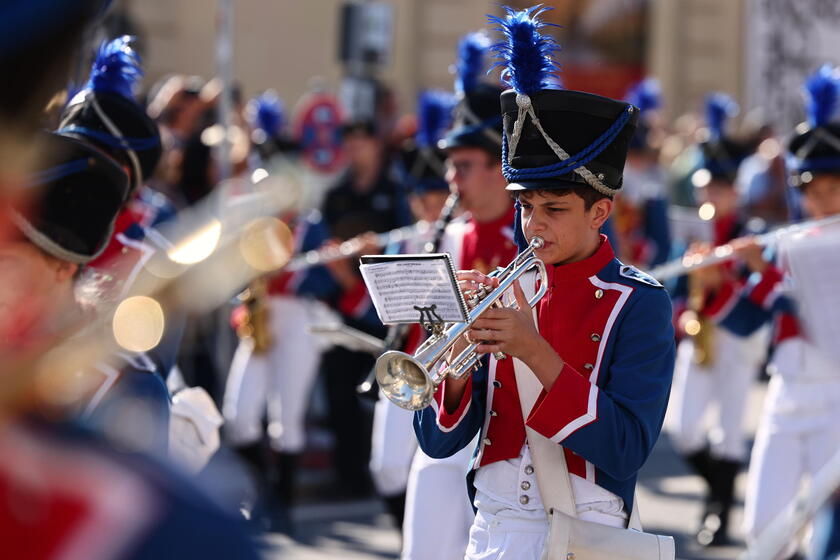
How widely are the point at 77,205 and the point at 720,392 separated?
524 centimetres

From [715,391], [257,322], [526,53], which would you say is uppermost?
[526,53]

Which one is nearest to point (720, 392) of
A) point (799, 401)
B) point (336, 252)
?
point (799, 401)

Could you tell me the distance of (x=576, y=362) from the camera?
300 centimetres

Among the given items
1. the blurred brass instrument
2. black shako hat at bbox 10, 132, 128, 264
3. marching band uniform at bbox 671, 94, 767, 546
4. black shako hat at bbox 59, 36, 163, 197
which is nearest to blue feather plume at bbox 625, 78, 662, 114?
marching band uniform at bbox 671, 94, 767, 546

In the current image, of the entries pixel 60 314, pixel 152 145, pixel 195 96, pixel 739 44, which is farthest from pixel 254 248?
pixel 739 44

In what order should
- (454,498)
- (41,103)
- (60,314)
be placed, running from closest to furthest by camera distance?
(41,103)
(60,314)
(454,498)

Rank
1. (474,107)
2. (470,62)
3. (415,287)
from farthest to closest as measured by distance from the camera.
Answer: (470,62) < (474,107) < (415,287)

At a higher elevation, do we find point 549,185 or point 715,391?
point 549,185

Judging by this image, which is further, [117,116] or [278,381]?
[278,381]

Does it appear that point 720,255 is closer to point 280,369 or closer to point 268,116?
point 280,369

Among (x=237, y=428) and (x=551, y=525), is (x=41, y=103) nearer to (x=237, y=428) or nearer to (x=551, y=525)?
(x=551, y=525)

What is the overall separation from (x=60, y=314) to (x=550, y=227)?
106cm

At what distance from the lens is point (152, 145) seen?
4.75 m

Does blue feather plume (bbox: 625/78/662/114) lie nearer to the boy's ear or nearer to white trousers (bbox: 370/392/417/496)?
white trousers (bbox: 370/392/417/496)
